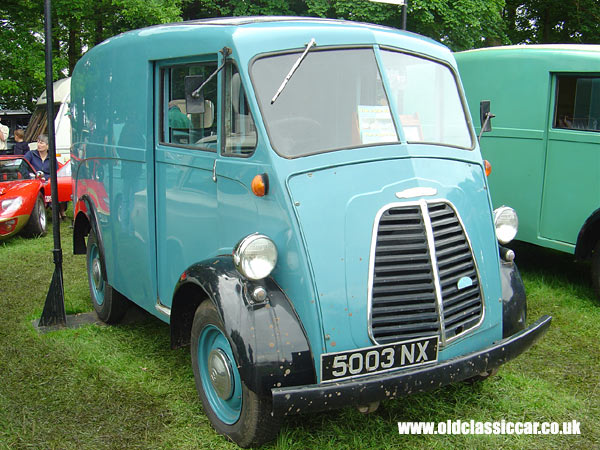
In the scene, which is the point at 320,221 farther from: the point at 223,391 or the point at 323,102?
the point at 223,391

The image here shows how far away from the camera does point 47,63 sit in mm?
5273

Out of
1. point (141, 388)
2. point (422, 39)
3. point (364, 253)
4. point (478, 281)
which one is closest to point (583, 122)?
point (422, 39)

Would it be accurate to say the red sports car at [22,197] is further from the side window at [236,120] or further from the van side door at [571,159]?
the van side door at [571,159]

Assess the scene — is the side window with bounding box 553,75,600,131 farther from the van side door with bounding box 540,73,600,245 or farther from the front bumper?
the front bumper

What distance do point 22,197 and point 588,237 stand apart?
7637 millimetres

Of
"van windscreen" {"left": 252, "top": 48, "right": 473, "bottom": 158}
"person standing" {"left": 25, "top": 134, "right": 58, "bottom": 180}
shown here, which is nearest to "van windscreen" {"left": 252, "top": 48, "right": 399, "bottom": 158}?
"van windscreen" {"left": 252, "top": 48, "right": 473, "bottom": 158}

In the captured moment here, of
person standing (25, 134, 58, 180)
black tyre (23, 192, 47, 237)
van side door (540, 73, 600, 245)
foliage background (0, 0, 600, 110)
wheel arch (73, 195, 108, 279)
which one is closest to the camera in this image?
wheel arch (73, 195, 108, 279)

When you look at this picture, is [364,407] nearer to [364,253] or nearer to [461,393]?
[364,253]

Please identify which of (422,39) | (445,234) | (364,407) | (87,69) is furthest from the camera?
(87,69)

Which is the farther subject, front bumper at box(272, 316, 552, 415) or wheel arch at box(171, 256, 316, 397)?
wheel arch at box(171, 256, 316, 397)

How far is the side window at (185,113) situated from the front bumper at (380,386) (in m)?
1.65

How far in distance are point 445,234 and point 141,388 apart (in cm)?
236

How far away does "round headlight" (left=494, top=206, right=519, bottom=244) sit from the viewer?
4020 mm

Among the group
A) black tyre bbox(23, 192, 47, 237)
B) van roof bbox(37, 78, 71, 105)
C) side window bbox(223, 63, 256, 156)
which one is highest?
van roof bbox(37, 78, 71, 105)
